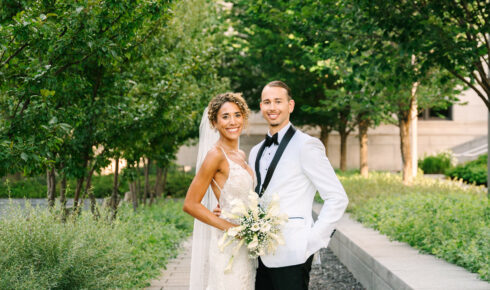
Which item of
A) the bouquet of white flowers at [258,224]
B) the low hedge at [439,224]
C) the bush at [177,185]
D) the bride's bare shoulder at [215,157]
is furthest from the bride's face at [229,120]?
the bush at [177,185]

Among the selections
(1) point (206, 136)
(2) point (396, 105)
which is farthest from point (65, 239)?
(2) point (396, 105)

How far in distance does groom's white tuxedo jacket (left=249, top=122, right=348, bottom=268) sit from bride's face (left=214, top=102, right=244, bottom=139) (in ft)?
1.32

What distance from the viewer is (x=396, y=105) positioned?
16656 mm

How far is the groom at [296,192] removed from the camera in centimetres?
371

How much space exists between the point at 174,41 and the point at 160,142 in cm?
298

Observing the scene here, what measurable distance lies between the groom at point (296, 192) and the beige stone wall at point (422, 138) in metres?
30.3

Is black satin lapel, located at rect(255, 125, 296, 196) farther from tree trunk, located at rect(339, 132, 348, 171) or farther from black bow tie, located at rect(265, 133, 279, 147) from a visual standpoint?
tree trunk, located at rect(339, 132, 348, 171)

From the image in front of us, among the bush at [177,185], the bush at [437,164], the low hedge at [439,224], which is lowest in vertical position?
the bush at [177,185]

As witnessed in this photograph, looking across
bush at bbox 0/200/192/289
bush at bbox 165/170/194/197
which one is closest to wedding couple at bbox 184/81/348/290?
bush at bbox 0/200/192/289

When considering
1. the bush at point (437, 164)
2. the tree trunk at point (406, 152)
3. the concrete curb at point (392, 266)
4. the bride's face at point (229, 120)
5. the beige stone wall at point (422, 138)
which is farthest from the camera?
the beige stone wall at point (422, 138)

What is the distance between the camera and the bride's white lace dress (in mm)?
3865

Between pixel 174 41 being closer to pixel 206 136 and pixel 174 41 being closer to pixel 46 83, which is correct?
pixel 46 83

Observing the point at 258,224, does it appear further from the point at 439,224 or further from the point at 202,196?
the point at 439,224

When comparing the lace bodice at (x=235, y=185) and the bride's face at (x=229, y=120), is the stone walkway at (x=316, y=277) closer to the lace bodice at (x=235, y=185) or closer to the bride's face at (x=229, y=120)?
the lace bodice at (x=235, y=185)
